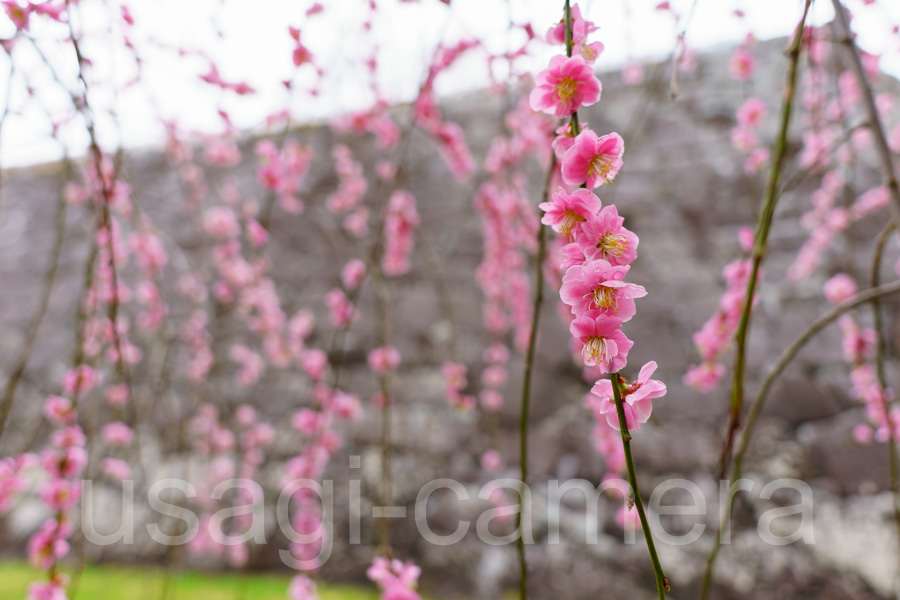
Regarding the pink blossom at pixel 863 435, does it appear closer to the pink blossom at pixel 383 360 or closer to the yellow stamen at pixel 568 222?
the pink blossom at pixel 383 360

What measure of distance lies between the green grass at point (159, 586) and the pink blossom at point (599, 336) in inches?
74.7

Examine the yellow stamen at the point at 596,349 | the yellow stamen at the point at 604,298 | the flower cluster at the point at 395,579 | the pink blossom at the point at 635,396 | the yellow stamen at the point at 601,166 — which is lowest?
the flower cluster at the point at 395,579

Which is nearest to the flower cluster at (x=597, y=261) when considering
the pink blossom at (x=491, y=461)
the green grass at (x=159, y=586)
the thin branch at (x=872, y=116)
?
the thin branch at (x=872, y=116)

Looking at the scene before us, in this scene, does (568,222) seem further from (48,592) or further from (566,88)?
(48,592)

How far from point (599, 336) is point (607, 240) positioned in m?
0.08

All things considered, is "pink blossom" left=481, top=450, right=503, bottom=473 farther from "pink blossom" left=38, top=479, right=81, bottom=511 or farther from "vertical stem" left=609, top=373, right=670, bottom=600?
"vertical stem" left=609, top=373, right=670, bottom=600

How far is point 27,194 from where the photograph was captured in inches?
132

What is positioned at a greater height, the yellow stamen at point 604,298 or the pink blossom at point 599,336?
the yellow stamen at point 604,298

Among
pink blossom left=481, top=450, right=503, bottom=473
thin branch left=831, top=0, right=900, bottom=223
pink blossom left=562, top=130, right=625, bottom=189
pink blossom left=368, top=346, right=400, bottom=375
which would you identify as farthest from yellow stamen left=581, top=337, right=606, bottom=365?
pink blossom left=481, top=450, right=503, bottom=473

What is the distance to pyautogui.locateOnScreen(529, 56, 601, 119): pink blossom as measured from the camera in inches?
18.6

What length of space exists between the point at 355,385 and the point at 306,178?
3.76ft

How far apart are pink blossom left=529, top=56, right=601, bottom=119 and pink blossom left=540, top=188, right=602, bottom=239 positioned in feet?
0.32

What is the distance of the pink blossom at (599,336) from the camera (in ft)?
1.36

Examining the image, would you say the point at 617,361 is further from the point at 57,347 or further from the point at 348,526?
the point at 57,347
